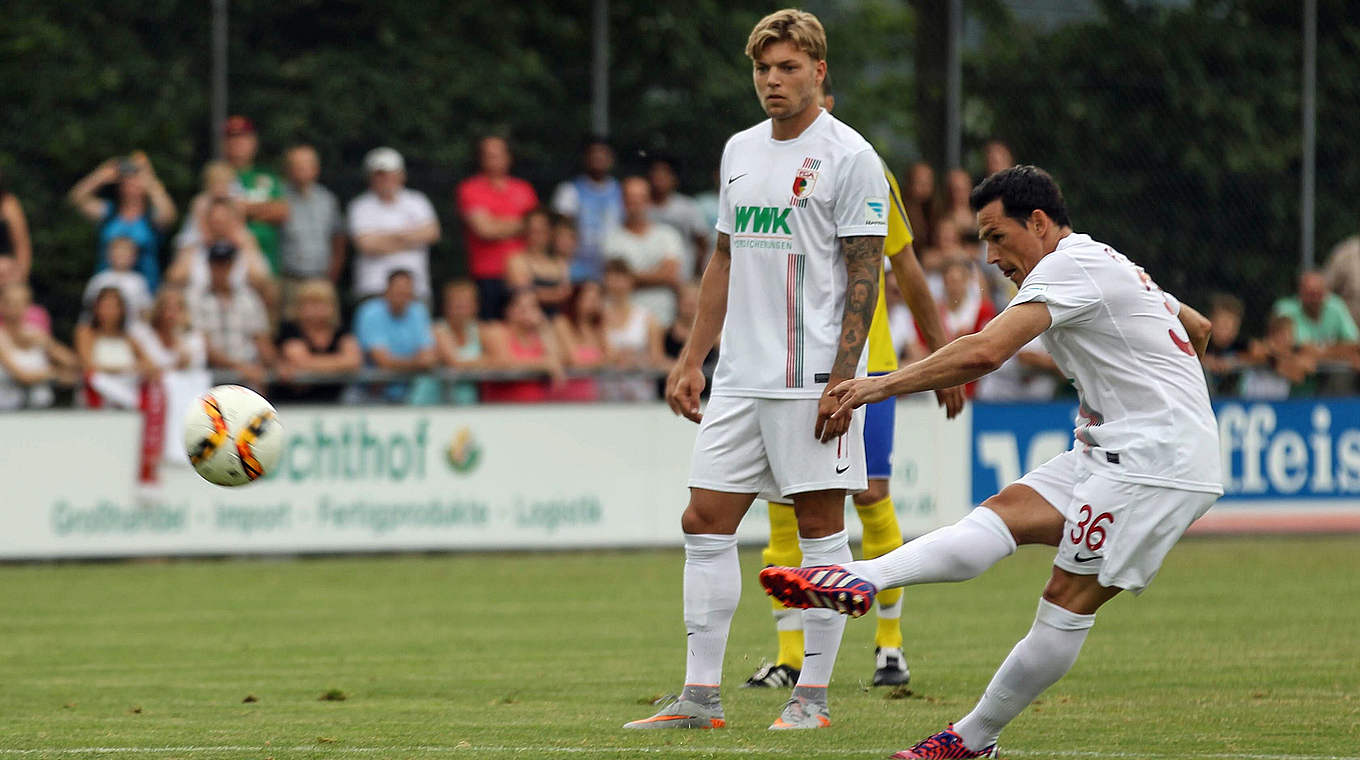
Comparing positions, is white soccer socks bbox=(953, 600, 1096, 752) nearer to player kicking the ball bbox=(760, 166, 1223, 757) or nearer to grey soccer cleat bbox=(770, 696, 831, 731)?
player kicking the ball bbox=(760, 166, 1223, 757)

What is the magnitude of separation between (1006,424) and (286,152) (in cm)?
660

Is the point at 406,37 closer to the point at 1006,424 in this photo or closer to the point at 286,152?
the point at 286,152

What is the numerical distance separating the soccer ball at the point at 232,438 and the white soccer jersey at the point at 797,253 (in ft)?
6.00

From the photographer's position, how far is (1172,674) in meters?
8.95

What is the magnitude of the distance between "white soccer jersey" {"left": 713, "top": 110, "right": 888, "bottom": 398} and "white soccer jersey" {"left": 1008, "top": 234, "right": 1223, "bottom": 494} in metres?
1.01

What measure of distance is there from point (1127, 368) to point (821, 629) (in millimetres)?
1603

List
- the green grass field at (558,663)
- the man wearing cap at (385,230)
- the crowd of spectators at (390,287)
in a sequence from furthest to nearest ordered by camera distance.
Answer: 1. the man wearing cap at (385,230)
2. the crowd of spectators at (390,287)
3. the green grass field at (558,663)

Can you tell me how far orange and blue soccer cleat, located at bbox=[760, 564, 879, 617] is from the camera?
19.8 feet

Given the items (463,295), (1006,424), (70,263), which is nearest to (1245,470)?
(1006,424)

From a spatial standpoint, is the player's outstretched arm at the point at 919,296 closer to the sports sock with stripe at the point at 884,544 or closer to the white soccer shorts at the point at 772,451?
the sports sock with stripe at the point at 884,544

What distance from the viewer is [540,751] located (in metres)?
6.58

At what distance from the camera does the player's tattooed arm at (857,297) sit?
7172 millimetres

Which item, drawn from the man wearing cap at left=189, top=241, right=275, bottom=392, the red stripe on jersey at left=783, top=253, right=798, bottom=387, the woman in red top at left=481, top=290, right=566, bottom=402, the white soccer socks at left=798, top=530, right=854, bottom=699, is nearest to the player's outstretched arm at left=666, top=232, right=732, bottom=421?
the red stripe on jersey at left=783, top=253, right=798, bottom=387

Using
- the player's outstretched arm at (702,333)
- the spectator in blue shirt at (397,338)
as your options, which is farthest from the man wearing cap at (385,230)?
the player's outstretched arm at (702,333)
